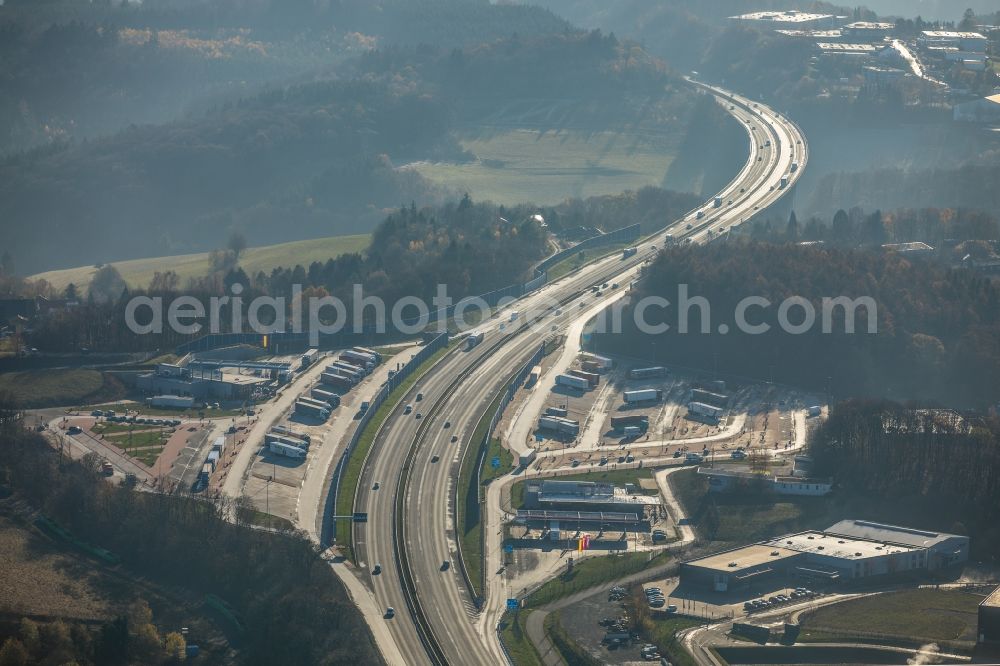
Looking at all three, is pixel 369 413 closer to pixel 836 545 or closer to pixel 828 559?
pixel 836 545

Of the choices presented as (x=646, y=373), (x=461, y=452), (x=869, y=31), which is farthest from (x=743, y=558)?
(x=869, y=31)

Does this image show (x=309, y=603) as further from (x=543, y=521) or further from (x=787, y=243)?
(x=787, y=243)

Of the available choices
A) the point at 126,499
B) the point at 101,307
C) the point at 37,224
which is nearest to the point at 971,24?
the point at 37,224

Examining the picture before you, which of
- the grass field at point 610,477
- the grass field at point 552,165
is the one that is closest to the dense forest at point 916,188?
the grass field at point 552,165

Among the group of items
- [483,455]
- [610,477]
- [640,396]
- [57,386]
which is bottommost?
[610,477]

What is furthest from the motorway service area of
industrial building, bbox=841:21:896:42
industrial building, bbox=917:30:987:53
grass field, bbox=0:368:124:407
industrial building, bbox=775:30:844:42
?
industrial building, bbox=775:30:844:42
